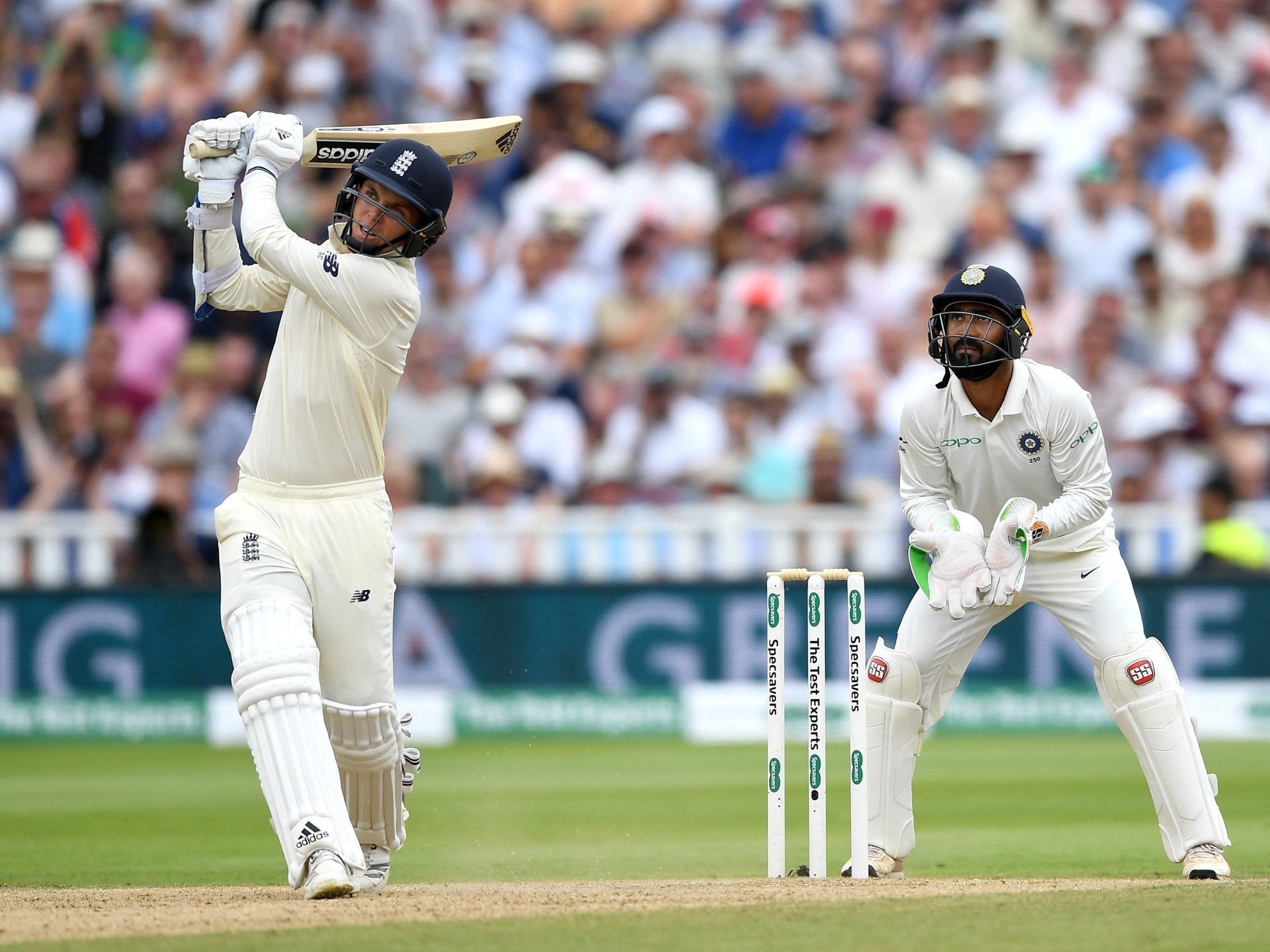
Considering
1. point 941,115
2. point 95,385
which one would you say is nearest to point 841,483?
point 941,115

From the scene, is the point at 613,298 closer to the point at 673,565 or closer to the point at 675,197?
the point at 675,197

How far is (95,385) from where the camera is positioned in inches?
469

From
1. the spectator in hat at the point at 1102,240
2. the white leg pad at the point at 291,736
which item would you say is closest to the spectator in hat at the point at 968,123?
the spectator in hat at the point at 1102,240

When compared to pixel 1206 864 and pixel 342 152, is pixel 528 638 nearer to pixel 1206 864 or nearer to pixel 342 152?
pixel 342 152

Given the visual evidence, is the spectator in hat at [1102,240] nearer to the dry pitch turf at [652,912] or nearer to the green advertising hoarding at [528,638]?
the green advertising hoarding at [528,638]

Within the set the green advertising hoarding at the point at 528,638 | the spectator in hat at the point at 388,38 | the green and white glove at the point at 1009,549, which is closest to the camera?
the green and white glove at the point at 1009,549

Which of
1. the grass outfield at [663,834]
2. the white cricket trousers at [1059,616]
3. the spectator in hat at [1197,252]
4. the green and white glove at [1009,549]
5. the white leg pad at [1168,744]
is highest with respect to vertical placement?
the spectator in hat at [1197,252]

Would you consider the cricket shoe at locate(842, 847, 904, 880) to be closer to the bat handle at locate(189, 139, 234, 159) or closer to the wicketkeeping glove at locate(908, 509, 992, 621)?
the wicketkeeping glove at locate(908, 509, 992, 621)

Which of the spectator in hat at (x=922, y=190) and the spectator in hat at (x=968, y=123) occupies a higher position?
the spectator in hat at (x=968, y=123)

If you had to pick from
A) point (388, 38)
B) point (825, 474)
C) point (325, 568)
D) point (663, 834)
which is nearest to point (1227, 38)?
point (825, 474)

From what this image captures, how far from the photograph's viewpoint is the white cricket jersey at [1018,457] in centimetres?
588

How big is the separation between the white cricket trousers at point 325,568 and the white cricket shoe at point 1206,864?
95.0 inches

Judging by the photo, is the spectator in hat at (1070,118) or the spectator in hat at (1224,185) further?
the spectator in hat at (1070,118)

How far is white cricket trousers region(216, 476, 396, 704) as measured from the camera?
5.43 meters
